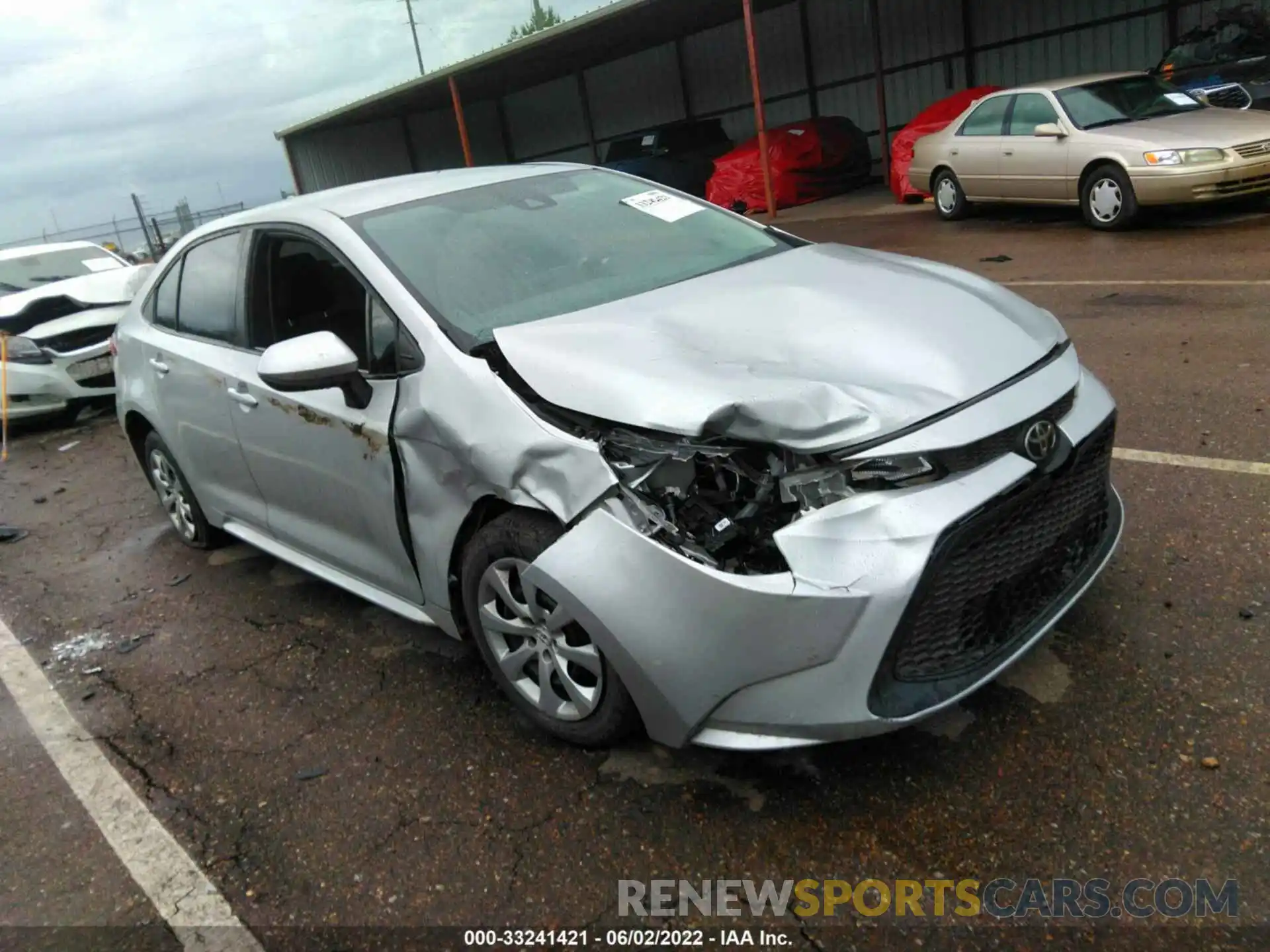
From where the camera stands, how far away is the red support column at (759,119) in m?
14.1

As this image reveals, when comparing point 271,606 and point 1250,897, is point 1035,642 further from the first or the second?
point 271,606

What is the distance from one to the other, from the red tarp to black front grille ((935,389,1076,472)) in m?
14.0

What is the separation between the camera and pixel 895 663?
229 centimetres

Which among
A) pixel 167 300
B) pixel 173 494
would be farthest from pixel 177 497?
pixel 167 300

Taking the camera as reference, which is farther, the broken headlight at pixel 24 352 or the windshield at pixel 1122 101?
the windshield at pixel 1122 101

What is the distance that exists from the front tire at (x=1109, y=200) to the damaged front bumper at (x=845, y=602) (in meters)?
8.09

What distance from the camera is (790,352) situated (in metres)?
2.62

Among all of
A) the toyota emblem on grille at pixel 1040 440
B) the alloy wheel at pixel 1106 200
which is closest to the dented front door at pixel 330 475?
the toyota emblem on grille at pixel 1040 440

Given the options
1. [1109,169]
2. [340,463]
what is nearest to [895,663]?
[340,463]

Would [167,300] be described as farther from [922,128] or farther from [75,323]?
[922,128]

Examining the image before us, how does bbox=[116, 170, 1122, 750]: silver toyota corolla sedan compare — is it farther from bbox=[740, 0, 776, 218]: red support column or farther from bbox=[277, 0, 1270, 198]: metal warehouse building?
bbox=[277, 0, 1270, 198]: metal warehouse building

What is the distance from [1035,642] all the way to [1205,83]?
1114cm

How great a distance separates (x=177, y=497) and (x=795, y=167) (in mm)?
13496

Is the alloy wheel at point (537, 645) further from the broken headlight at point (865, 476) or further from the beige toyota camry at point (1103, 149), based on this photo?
the beige toyota camry at point (1103, 149)
